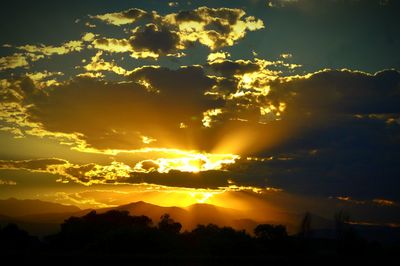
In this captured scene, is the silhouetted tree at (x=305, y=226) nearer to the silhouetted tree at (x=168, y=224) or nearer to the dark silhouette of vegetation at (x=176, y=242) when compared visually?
the dark silhouette of vegetation at (x=176, y=242)

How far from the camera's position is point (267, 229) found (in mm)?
72312

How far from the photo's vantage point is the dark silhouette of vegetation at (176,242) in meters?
16.6

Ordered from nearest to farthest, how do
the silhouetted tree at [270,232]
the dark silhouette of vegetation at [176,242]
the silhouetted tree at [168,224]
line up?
the dark silhouette of vegetation at [176,242]
the silhouetted tree at [270,232]
the silhouetted tree at [168,224]

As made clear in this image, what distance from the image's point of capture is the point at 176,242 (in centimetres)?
4194

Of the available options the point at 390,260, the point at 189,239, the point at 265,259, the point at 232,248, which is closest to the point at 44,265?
the point at 265,259

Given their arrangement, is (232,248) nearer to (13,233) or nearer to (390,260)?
(390,260)

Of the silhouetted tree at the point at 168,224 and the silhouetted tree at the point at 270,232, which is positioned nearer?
the silhouetted tree at the point at 270,232

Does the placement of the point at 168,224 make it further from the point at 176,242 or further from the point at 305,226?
the point at 176,242

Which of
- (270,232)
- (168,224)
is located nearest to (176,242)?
(270,232)

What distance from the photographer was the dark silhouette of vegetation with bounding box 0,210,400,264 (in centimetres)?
1657

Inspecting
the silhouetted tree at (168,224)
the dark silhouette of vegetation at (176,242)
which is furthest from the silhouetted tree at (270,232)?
the silhouetted tree at (168,224)

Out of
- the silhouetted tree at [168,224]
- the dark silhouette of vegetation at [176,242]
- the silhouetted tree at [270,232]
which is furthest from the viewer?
the silhouetted tree at [168,224]

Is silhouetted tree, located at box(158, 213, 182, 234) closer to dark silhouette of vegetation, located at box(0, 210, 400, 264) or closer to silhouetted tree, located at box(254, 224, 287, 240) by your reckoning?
dark silhouette of vegetation, located at box(0, 210, 400, 264)

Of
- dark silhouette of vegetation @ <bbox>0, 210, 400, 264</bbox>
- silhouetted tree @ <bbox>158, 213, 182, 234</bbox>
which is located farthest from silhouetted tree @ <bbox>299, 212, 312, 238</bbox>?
silhouetted tree @ <bbox>158, 213, 182, 234</bbox>
